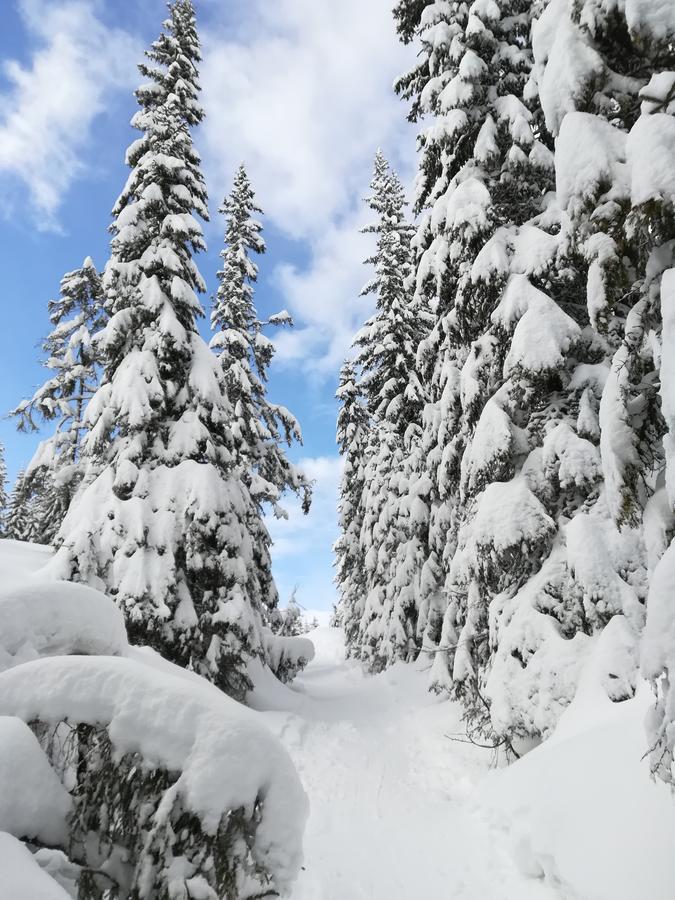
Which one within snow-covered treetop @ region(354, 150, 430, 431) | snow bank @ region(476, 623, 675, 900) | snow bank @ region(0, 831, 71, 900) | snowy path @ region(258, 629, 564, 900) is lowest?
snowy path @ region(258, 629, 564, 900)

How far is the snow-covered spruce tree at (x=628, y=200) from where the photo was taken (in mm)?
3326

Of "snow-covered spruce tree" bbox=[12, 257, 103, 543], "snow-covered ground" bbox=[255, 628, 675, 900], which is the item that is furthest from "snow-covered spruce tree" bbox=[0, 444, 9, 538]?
"snow-covered ground" bbox=[255, 628, 675, 900]

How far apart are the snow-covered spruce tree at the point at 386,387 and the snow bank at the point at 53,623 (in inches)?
572

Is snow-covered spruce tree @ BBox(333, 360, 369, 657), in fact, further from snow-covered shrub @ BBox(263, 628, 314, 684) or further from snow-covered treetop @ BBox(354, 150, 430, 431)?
snow-covered shrub @ BBox(263, 628, 314, 684)

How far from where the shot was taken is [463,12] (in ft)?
33.1

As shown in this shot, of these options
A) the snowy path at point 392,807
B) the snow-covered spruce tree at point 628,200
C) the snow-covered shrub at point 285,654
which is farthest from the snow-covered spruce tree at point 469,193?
the snow-covered shrub at point 285,654

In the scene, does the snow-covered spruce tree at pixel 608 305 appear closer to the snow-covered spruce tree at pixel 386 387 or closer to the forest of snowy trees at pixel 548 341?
the forest of snowy trees at pixel 548 341

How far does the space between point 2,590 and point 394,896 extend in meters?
4.39

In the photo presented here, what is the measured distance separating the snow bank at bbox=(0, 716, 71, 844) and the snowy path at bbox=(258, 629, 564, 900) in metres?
3.38

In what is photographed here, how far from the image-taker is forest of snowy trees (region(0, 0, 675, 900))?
2.45 metres

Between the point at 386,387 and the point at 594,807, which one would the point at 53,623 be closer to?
the point at 594,807

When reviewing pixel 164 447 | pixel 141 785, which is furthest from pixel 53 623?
pixel 164 447

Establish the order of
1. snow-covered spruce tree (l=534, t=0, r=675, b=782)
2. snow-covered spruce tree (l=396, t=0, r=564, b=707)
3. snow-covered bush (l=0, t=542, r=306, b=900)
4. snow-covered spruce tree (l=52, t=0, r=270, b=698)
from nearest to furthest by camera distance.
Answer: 1. snow-covered bush (l=0, t=542, r=306, b=900)
2. snow-covered spruce tree (l=534, t=0, r=675, b=782)
3. snow-covered spruce tree (l=396, t=0, r=564, b=707)
4. snow-covered spruce tree (l=52, t=0, r=270, b=698)

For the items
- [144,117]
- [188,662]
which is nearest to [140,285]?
[144,117]
